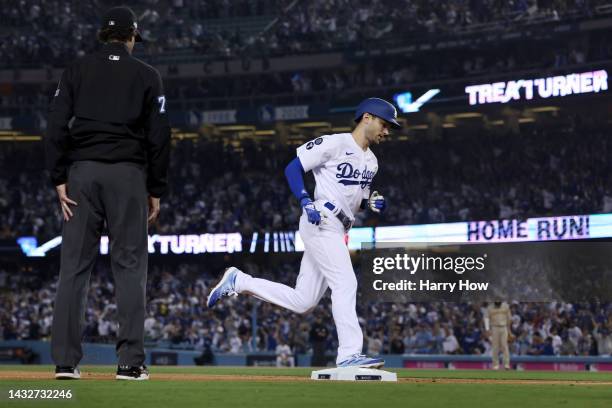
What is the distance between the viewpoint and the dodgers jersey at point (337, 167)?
28.4 ft

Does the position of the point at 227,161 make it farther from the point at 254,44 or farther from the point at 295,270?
the point at 295,270

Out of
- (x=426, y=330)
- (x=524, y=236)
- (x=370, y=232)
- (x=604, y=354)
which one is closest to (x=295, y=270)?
(x=370, y=232)

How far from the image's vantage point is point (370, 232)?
38031mm

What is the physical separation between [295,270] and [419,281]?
26230 mm

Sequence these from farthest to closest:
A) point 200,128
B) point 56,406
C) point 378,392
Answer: point 200,128 < point 378,392 < point 56,406

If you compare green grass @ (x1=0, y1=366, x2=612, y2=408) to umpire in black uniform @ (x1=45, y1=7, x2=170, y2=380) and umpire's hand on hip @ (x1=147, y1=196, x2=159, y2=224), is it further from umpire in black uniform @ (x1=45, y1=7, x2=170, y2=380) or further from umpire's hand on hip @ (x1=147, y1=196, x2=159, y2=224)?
umpire's hand on hip @ (x1=147, y1=196, x2=159, y2=224)

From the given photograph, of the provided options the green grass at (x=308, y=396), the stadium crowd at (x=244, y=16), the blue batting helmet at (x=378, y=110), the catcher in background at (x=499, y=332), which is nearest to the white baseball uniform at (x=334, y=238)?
the blue batting helmet at (x=378, y=110)

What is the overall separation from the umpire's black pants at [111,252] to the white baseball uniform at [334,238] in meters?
1.91

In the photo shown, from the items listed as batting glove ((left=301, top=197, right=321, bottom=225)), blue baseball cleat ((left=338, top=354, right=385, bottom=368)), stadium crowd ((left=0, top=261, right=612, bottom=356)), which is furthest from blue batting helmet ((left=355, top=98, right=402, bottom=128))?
stadium crowd ((left=0, top=261, right=612, bottom=356))

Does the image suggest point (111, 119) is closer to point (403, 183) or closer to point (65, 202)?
point (65, 202)

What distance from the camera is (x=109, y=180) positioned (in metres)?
6.94

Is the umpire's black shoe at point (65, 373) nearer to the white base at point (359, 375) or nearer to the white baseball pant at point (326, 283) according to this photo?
the white base at point (359, 375)

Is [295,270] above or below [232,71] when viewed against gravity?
below

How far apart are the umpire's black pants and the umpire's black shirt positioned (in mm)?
90
